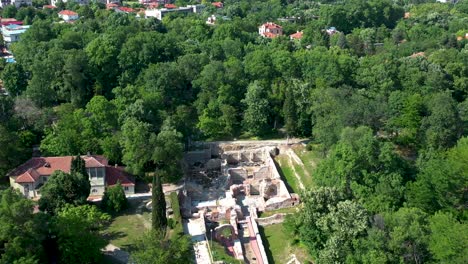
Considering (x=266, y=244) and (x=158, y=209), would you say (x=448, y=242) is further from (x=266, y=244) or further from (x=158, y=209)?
(x=158, y=209)

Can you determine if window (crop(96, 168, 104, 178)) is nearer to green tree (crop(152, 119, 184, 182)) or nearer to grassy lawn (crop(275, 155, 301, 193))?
green tree (crop(152, 119, 184, 182))

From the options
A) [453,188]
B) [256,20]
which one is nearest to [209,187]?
[453,188]

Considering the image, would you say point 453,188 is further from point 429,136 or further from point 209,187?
point 209,187

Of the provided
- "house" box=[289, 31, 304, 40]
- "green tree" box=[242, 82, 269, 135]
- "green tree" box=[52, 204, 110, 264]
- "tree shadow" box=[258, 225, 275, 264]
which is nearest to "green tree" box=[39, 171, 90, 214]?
"green tree" box=[52, 204, 110, 264]

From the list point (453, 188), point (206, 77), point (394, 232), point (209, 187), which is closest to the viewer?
point (394, 232)

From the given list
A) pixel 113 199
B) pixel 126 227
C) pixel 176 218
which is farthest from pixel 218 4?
pixel 126 227

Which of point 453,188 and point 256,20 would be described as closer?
point 453,188
